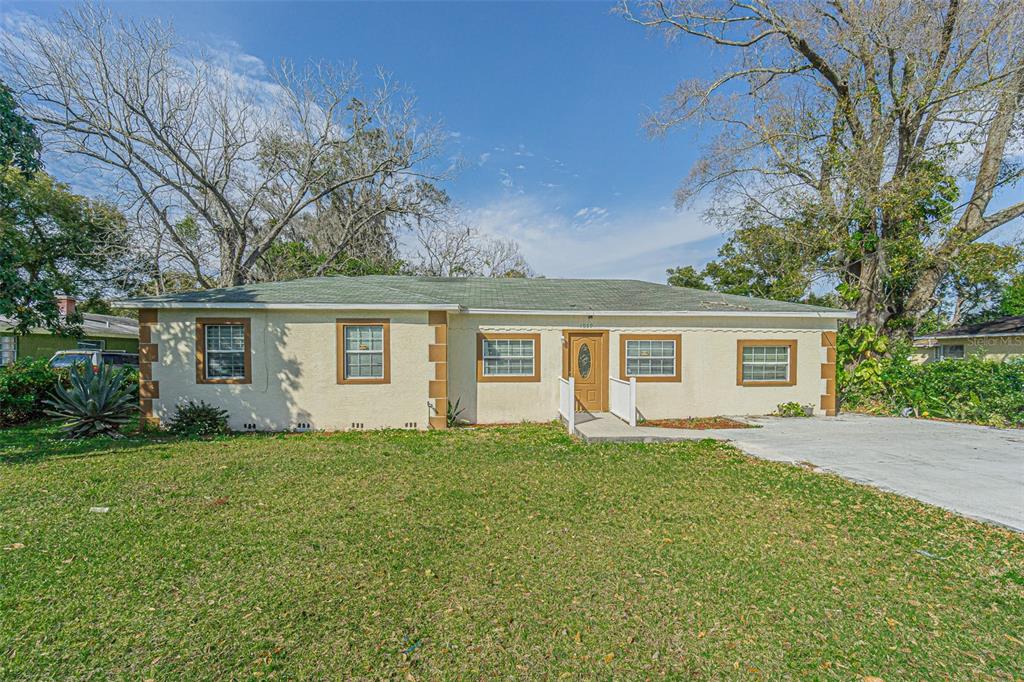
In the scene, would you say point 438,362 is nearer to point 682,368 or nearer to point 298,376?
point 298,376

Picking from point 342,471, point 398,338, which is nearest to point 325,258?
point 398,338

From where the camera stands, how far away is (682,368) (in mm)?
10977

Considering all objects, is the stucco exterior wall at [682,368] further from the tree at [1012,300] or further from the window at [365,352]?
the tree at [1012,300]

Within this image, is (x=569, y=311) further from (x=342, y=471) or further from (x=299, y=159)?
(x=299, y=159)

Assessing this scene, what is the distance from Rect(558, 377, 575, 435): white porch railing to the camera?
9102mm

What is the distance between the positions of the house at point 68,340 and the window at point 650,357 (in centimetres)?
1679

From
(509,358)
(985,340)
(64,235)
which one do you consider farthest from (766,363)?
(64,235)

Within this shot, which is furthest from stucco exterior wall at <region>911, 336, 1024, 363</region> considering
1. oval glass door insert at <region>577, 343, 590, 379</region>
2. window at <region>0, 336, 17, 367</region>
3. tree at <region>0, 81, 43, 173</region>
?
window at <region>0, 336, 17, 367</region>

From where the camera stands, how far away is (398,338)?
9758mm

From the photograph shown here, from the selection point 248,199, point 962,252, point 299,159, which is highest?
point 299,159

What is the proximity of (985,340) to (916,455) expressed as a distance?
12.8 m

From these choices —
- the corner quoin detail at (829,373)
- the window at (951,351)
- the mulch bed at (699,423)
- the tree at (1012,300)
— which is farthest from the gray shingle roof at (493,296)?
the tree at (1012,300)

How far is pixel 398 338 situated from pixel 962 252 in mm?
16182

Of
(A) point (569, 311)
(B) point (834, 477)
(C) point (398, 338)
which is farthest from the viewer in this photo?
(A) point (569, 311)
